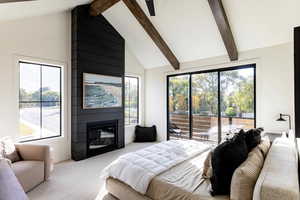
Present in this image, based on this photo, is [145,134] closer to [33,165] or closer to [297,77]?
[33,165]

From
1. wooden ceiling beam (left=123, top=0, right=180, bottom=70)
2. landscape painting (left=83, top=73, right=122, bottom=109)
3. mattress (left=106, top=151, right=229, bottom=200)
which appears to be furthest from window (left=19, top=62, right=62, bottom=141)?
mattress (left=106, top=151, right=229, bottom=200)

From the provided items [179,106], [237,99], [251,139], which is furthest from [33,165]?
[237,99]

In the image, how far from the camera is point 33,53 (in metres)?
3.49

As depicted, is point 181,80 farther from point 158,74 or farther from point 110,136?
point 110,136

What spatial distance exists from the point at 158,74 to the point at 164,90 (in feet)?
1.89

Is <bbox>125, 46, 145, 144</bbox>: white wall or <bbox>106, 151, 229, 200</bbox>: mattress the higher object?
<bbox>125, 46, 145, 144</bbox>: white wall

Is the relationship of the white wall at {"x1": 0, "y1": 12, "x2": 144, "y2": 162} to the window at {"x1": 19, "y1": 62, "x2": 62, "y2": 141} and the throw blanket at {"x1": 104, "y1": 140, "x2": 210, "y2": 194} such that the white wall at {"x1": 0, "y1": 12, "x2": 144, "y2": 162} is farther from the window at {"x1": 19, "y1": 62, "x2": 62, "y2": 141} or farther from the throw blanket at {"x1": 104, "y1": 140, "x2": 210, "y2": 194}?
the throw blanket at {"x1": 104, "y1": 140, "x2": 210, "y2": 194}

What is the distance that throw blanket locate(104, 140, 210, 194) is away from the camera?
201 cm

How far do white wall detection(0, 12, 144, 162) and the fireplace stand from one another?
18.8 inches

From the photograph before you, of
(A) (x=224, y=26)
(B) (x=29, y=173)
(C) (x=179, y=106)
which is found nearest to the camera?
(B) (x=29, y=173)

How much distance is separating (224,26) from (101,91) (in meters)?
A: 3.13

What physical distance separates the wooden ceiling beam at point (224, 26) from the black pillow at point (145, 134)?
3.16 meters

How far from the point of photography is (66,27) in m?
4.04

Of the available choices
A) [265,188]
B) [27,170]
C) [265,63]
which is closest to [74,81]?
[27,170]
